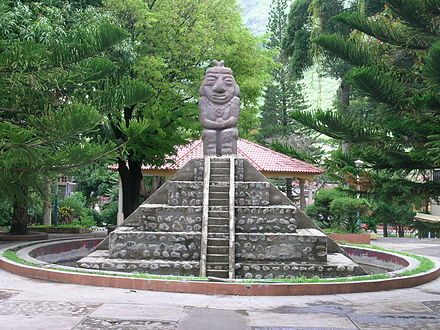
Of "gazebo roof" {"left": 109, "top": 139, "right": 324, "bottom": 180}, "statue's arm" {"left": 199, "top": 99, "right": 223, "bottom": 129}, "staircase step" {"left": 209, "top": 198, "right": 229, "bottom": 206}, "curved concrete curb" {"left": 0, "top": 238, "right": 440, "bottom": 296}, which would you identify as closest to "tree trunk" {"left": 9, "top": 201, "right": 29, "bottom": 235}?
"gazebo roof" {"left": 109, "top": 139, "right": 324, "bottom": 180}

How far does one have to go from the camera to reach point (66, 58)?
7980 mm

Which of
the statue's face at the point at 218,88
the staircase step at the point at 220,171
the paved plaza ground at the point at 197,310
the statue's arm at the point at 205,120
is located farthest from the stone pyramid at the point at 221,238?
the statue's face at the point at 218,88

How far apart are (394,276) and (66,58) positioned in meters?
5.89

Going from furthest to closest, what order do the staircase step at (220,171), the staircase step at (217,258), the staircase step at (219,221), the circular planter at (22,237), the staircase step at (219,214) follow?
the circular planter at (22,237), the staircase step at (220,171), the staircase step at (219,214), the staircase step at (219,221), the staircase step at (217,258)

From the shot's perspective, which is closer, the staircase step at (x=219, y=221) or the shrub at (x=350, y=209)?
the staircase step at (x=219, y=221)

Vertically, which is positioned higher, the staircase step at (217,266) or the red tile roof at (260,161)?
the red tile roof at (260,161)

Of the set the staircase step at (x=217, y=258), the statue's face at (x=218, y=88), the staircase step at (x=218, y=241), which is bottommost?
the staircase step at (x=217, y=258)

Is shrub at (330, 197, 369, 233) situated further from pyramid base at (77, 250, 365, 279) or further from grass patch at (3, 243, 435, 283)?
pyramid base at (77, 250, 365, 279)

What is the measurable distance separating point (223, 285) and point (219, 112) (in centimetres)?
540

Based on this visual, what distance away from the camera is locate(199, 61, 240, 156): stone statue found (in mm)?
11531

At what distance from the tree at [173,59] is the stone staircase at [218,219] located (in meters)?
3.12

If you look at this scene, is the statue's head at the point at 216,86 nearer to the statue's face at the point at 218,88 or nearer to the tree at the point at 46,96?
the statue's face at the point at 218,88

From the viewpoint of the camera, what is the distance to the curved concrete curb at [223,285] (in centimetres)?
686

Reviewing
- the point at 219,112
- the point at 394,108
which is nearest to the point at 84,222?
the point at 219,112
